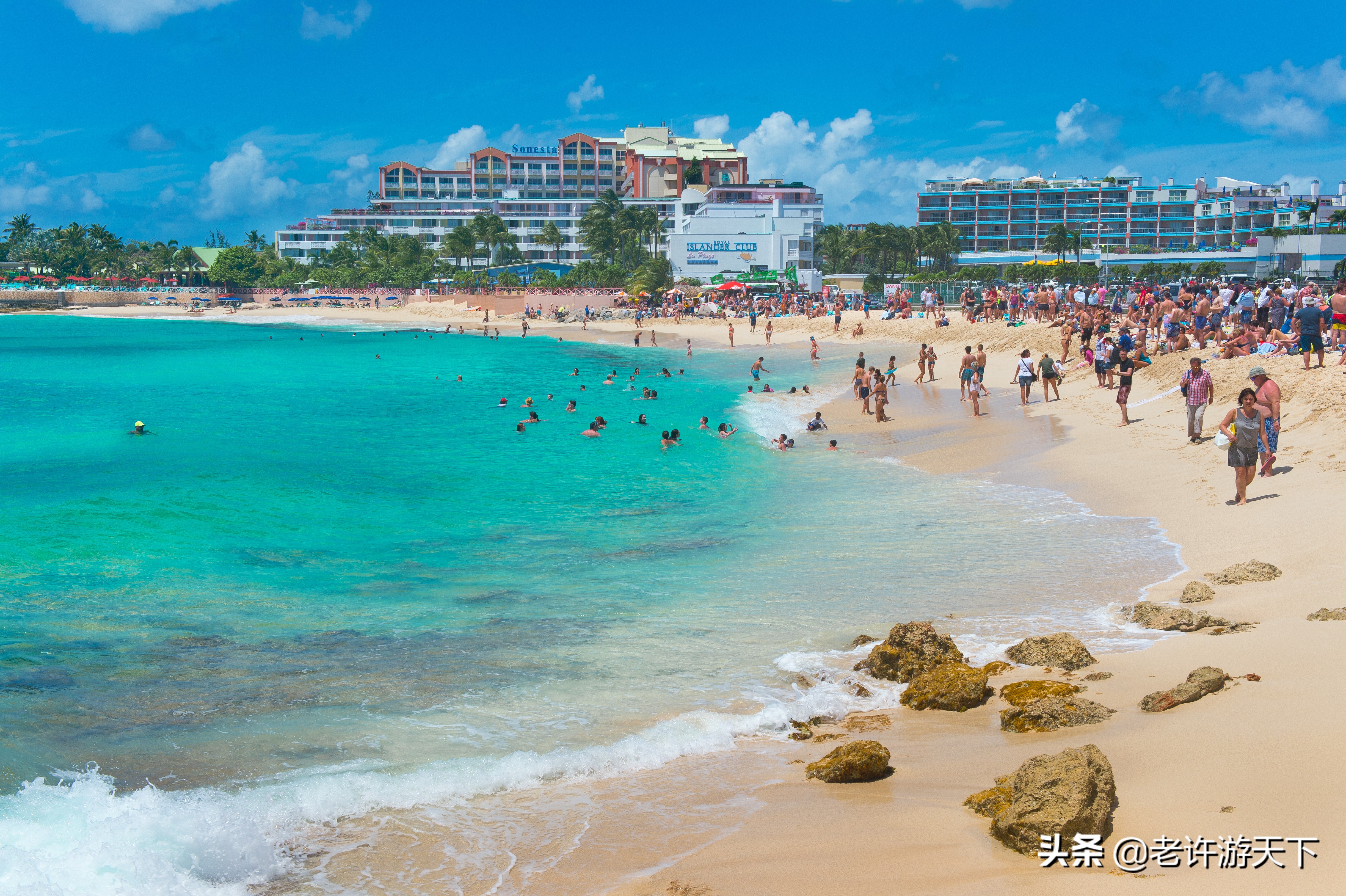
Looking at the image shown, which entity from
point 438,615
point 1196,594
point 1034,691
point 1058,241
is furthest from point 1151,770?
point 1058,241

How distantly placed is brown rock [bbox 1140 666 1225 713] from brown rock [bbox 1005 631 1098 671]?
1023 mm

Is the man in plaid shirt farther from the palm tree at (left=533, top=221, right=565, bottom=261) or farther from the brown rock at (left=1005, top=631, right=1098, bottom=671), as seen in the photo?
the palm tree at (left=533, top=221, right=565, bottom=261)

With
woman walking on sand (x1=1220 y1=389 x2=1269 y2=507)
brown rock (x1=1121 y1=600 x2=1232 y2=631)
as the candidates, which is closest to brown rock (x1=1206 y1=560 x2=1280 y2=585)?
brown rock (x1=1121 y1=600 x2=1232 y2=631)

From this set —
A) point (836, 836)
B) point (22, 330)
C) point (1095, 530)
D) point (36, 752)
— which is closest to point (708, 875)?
point (836, 836)

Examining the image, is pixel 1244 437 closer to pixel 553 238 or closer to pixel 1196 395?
pixel 1196 395

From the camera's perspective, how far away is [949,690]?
285 inches

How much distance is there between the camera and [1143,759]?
5574 mm

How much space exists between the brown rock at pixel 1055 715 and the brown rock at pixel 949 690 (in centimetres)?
45

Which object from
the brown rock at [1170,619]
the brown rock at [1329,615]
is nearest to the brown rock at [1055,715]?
the brown rock at [1170,619]

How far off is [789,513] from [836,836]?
1054 centimetres

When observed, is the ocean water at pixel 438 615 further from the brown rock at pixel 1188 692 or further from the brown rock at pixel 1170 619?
the brown rock at pixel 1188 692

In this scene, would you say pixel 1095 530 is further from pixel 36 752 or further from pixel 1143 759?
pixel 36 752

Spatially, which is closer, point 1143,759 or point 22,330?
point 1143,759

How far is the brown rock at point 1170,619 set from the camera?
8.27 metres
